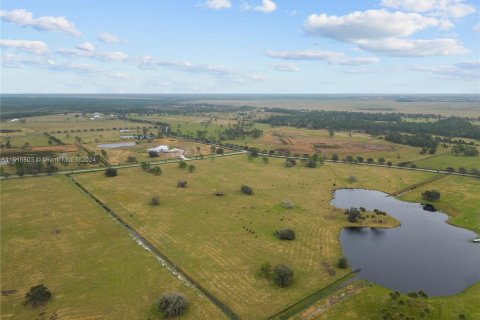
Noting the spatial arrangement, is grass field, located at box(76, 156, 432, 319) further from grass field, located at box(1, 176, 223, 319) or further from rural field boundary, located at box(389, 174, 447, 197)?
grass field, located at box(1, 176, 223, 319)

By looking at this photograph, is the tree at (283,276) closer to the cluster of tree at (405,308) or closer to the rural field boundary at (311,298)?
the rural field boundary at (311,298)

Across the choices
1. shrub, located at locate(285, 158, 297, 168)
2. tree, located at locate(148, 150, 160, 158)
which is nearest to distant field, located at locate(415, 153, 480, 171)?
shrub, located at locate(285, 158, 297, 168)

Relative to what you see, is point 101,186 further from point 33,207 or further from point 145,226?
point 145,226

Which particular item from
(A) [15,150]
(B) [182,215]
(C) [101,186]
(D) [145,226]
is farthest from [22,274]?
(A) [15,150]

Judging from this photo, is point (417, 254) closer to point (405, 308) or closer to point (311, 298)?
point (405, 308)

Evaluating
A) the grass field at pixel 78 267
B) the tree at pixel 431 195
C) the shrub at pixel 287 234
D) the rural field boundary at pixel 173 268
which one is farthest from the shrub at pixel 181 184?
the tree at pixel 431 195

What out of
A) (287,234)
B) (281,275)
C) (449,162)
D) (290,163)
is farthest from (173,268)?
(449,162)
